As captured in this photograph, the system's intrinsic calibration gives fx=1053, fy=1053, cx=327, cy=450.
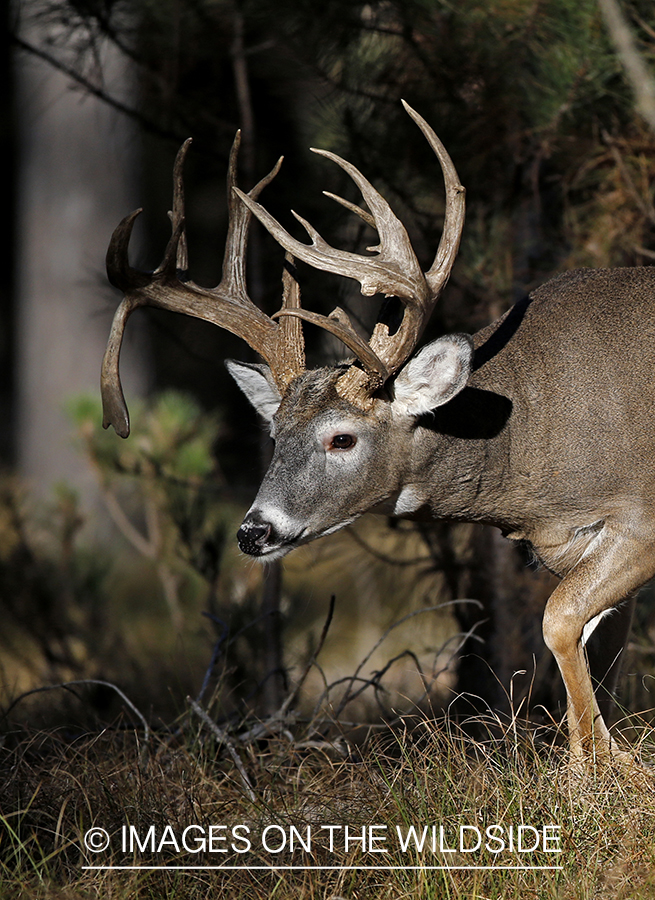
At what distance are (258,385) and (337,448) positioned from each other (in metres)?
0.66

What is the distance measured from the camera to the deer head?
12.3 feet

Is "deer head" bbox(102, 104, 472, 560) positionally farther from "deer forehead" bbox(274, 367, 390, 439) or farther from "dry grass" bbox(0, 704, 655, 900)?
"dry grass" bbox(0, 704, 655, 900)

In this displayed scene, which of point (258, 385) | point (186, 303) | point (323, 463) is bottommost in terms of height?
point (323, 463)

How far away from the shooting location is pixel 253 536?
3736 millimetres

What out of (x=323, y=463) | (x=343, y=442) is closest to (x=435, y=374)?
(x=343, y=442)

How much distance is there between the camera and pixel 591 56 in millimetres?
4902

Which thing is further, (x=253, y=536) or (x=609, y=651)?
(x=609, y=651)

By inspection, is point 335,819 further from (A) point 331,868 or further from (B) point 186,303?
(B) point 186,303

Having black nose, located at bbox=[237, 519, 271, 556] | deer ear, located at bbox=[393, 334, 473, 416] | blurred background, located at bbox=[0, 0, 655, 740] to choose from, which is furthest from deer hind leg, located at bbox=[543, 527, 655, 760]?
black nose, located at bbox=[237, 519, 271, 556]

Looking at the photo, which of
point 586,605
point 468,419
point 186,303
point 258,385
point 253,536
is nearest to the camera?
point 253,536

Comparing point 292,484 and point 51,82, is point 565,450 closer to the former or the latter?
point 292,484

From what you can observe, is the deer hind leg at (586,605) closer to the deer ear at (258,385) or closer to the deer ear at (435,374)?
the deer ear at (435,374)

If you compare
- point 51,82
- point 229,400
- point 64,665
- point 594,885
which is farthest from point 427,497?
point 51,82

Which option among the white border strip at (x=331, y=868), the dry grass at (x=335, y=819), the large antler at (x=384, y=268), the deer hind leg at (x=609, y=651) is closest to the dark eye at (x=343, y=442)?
the large antler at (x=384, y=268)
